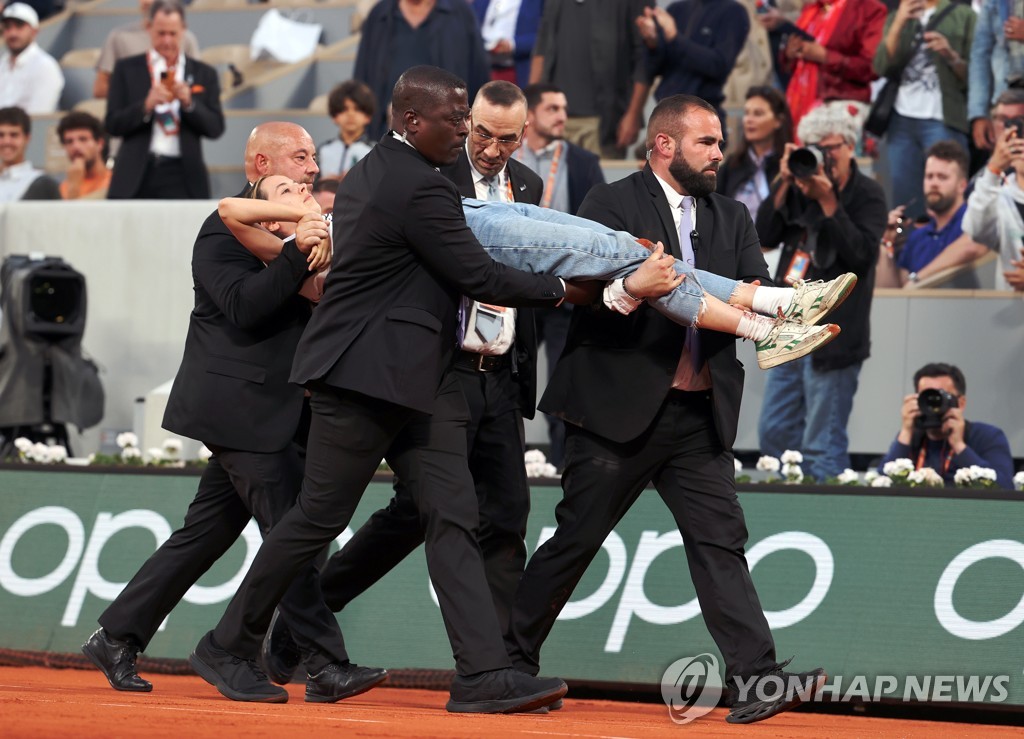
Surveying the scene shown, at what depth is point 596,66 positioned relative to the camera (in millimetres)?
11484

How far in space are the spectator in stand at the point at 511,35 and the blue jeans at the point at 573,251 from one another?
22.2 feet

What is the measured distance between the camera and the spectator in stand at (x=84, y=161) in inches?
485

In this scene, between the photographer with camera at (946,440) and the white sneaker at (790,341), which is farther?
the photographer with camera at (946,440)

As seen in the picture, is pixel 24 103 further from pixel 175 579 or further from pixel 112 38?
pixel 175 579

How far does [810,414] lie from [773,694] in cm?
387

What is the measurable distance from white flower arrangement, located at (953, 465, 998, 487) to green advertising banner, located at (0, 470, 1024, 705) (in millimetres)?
661

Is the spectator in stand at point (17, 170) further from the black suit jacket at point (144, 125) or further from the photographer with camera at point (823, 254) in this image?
the photographer with camera at point (823, 254)

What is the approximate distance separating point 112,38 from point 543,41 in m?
4.50

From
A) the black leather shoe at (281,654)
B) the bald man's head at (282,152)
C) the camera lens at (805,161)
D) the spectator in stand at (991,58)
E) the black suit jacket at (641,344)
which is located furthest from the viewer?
the spectator in stand at (991,58)

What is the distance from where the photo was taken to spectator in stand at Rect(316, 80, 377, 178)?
1112cm

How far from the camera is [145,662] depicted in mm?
→ 7883

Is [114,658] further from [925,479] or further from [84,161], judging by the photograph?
[84,161]

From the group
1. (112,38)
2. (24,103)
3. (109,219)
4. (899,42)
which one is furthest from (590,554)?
(24,103)

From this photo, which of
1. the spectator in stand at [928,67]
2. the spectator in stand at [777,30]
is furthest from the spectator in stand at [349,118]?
the spectator in stand at [928,67]
